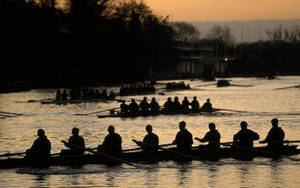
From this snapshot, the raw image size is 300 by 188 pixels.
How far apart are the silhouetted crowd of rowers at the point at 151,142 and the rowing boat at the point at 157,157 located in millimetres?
189

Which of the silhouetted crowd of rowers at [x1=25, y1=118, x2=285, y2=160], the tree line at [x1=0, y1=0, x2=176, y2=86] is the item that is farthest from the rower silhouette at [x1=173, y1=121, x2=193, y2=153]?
the tree line at [x1=0, y1=0, x2=176, y2=86]

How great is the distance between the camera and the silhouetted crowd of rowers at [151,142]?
80.0 ft

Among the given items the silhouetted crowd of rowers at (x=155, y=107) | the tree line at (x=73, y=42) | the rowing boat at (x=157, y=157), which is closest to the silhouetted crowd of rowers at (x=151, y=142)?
the rowing boat at (x=157, y=157)

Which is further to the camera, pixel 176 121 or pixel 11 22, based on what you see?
pixel 11 22

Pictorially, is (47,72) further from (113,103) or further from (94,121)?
(94,121)

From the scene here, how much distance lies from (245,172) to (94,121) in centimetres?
2625

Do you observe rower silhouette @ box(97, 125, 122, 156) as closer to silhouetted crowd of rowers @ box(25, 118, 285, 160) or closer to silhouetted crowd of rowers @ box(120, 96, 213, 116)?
silhouetted crowd of rowers @ box(25, 118, 285, 160)

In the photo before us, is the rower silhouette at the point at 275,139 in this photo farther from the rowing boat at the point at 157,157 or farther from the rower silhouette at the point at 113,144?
the rower silhouette at the point at 113,144

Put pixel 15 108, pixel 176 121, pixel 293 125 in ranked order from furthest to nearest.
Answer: pixel 15 108 < pixel 176 121 < pixel 293 125

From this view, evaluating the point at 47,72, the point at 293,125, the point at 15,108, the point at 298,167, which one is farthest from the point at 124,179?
the point at 47,72

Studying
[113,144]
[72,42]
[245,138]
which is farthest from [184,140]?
[72,42]

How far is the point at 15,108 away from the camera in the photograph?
208ft

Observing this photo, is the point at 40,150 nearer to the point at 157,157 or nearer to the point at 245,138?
the point at 157,157

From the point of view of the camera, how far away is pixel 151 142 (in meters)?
26.0
